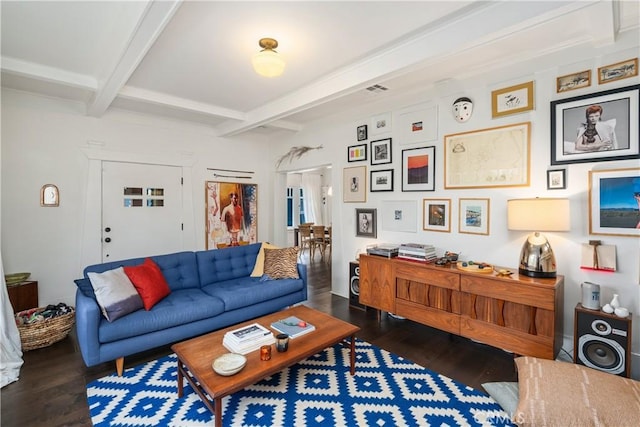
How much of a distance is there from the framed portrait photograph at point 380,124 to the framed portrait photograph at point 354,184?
1.65 feet

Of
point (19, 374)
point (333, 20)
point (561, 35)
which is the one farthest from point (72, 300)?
point (561, 35)

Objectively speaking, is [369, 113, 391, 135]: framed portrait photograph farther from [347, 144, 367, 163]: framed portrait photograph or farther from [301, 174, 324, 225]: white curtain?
[301, 174, 324, 225]: white curtain

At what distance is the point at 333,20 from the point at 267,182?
12.8 ft

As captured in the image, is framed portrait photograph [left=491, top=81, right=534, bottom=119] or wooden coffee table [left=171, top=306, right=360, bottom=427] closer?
wooden coffee table [left=171, top=306, right=360, bottom=427]

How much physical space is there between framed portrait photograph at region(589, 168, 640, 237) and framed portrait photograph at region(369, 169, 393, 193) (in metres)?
1.93

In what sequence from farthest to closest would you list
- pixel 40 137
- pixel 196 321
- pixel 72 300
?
pixel 72 300 < pixel 40 137 < pixel 196 321

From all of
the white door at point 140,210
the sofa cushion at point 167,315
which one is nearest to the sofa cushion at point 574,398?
the sofa cushion at point 167,315

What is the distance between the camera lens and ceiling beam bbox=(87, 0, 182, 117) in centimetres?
184

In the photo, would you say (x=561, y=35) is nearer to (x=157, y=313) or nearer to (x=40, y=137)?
(x=157, y=313)

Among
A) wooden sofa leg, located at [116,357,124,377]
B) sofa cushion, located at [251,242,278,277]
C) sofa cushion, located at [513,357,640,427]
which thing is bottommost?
wooden sofa leg, located at [116,357,124,377]

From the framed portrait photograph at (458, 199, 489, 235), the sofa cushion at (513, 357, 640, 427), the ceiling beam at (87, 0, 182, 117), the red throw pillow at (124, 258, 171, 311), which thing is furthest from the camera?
the framed portrait photograph at (458, 199, 489, 235)

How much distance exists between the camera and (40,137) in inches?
141

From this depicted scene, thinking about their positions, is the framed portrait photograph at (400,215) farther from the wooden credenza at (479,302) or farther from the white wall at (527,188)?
the wooden credenza at (479,302)

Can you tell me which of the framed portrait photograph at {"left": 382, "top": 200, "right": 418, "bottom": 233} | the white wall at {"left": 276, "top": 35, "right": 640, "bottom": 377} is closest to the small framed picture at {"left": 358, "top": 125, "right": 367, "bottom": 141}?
the white wall at {"left": 276, "top": 35, "right": 640, "bottom": 377}
